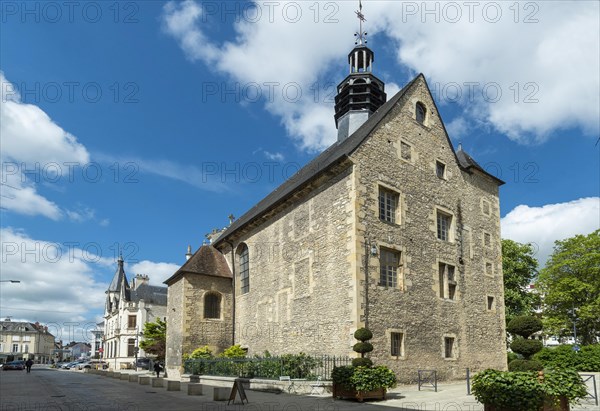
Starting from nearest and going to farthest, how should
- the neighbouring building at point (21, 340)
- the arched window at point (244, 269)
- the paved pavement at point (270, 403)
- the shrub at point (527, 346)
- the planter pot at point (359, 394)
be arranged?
the shrub at point (527, 346), the paved pavement at point (270, 403), the planter pot at point (359, 394), the arched window at point (244, 269), the neighbouring building at point (21, 340)

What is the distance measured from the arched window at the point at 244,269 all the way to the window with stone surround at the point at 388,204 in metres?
9.94

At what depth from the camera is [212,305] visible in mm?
27719

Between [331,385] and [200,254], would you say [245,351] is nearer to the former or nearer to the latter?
[200,254]

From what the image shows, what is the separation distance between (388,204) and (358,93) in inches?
369

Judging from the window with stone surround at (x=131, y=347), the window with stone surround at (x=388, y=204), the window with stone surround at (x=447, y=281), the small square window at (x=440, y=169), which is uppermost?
the small square window at (x=440, y=169)

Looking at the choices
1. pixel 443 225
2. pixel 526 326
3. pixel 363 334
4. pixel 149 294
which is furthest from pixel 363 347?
pixel 149 294

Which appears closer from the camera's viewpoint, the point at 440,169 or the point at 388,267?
the point at 388,267

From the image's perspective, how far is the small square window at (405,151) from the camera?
2075 cm

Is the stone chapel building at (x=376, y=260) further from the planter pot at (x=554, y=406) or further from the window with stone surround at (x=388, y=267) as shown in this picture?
the planter pot at (x=554, y=406)

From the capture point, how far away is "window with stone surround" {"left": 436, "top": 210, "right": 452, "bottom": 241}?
856 inches

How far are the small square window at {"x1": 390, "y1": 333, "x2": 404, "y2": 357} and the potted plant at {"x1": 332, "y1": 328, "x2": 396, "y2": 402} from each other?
333 cm

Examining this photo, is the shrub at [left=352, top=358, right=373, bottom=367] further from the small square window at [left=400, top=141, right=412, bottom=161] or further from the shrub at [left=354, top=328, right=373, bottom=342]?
the small square window at [left=400, top=141, right=412, bottom=161]

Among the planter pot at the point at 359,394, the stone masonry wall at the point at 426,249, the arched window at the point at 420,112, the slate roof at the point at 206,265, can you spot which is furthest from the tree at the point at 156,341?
the planter pot at the point at 359,394

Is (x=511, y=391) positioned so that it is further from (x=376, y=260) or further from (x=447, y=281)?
(x=447, y=281)
